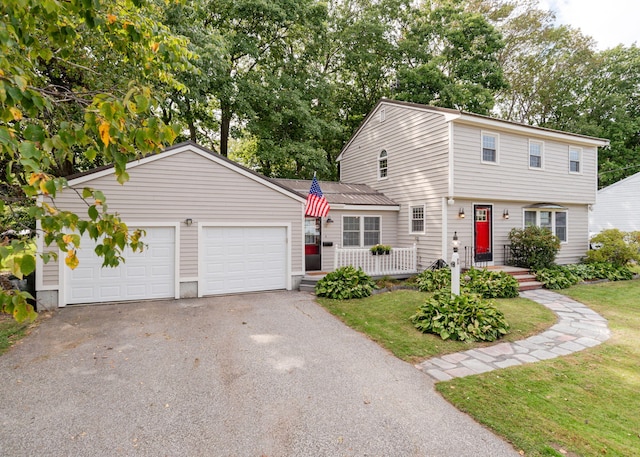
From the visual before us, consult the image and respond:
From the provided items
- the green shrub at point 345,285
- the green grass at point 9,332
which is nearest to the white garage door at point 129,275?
the green grass at point 9,332

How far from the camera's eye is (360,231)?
11984 millimetres

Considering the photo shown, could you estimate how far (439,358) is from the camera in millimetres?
5023

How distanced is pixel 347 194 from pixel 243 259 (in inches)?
202

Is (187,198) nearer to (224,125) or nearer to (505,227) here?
(224,125)

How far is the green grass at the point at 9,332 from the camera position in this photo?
210 inches

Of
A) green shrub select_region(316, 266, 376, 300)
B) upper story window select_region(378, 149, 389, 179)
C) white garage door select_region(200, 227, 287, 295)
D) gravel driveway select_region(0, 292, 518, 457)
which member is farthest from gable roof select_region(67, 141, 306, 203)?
upper story window select_region(378, 149, 389, 179)

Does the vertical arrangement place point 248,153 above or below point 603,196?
above

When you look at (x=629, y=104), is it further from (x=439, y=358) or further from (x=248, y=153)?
(x=439, y=358)

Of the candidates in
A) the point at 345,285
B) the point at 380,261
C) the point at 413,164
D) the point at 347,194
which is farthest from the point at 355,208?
the point at 345,285

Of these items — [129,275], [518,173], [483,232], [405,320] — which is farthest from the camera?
[518,173]

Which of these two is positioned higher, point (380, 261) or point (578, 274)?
point (380, 261)

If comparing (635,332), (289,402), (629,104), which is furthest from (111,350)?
(629,104)

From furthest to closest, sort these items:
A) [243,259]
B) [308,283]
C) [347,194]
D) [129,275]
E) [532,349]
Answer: [347,194] < [308,283] < [243,259] < [129,275] < [532,349]

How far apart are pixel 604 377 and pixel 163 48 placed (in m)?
7.37
